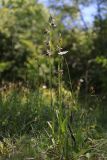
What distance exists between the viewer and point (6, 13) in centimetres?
1700

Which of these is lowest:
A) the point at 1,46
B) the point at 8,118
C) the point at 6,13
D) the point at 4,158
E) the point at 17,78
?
the point at 4,158

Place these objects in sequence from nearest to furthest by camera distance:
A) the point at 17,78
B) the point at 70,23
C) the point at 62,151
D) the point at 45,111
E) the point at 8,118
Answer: the point at 62,151
the point at 8,118
the point at 45,111
the point at 17,78
the point at 70,23

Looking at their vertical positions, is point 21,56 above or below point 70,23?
below

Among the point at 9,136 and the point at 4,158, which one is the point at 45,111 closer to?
the point at 9,136

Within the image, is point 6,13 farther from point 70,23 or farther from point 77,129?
point 77,129

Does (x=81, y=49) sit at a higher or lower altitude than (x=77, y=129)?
higher

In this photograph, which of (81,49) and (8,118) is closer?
(8,118)

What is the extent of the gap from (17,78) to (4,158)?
11483 mm

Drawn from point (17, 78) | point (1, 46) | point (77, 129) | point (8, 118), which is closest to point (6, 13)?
point (1, 46)

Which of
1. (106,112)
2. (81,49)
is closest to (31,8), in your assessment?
(81,49)

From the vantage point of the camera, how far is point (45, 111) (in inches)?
272

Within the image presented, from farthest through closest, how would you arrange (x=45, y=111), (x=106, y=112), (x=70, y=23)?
(x=70, y=23) → (x=106, y=112) → (x=45, y=111)

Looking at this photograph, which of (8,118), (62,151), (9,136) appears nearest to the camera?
(62,151)

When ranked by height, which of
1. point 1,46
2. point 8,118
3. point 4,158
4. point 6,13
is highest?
point 6,13
